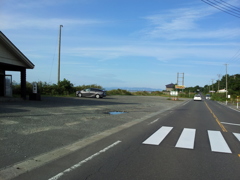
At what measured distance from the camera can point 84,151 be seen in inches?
261

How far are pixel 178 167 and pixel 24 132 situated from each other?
5.52m

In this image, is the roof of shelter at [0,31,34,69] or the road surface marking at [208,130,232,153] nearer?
the road surface marking at [208,130,232,153]

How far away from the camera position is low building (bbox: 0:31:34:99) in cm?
1853

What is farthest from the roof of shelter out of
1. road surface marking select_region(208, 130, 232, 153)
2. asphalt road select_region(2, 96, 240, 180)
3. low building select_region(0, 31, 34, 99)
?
road surface marking select_region(208, 130, 232, 153)

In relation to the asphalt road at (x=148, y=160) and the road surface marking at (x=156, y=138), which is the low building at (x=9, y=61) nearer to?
the asphalt road at (x=148, y=160)

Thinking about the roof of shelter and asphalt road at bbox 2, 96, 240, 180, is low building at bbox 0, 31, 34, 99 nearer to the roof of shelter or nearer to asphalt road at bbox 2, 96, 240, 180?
the roof of shelter

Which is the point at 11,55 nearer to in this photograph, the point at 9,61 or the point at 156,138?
the point at 9,61

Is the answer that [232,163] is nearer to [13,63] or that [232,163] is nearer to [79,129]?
[79,129]

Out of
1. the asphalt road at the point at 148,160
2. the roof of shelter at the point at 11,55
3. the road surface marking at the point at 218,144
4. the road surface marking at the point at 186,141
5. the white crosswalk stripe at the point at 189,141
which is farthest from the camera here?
the roof of shelter at the point at 11,55

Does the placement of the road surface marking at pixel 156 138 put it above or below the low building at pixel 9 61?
below

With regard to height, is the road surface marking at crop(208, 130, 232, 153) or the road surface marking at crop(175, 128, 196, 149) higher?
the road surface marking at crop(175, 128, 196, 149)

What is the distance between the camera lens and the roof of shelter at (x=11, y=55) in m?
18.3

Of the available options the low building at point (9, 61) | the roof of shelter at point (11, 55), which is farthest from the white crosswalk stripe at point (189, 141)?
the low building at point (9, 61)

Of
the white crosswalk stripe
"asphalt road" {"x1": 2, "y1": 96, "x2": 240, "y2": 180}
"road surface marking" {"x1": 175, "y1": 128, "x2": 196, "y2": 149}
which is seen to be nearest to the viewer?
"asphalt road" {"x1": 2, "y1": 96, "x2": 240, "y2": 180}
